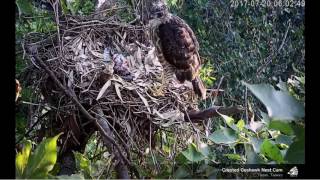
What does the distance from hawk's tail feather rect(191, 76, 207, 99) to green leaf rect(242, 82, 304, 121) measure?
0.40 metres

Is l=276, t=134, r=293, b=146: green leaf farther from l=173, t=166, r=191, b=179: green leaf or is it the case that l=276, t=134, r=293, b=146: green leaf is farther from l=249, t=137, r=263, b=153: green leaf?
l=173, t=166, r=191, b=179: green leaf

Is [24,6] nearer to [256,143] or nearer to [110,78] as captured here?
[110,78]

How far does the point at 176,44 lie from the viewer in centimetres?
87

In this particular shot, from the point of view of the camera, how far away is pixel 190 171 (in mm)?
612

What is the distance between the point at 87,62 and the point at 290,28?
40 cm

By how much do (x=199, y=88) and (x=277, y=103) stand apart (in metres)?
0.42

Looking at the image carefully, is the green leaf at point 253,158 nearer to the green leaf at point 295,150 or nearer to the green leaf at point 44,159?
the green leaf at point 295,150

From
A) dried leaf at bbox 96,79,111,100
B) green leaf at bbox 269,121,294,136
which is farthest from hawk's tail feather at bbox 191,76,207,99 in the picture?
green leaf at bbox 269,121,294,136

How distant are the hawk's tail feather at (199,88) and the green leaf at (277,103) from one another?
40cm

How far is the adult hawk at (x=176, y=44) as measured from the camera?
826 millimetres

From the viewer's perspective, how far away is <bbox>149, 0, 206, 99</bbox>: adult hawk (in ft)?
2.71

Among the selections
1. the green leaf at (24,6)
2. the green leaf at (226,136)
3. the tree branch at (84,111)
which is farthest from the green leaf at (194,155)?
the green leaf at (24,6)

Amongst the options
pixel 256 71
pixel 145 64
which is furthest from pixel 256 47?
pixel 145 64

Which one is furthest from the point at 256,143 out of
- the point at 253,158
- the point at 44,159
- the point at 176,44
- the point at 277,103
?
the point at 176,44
